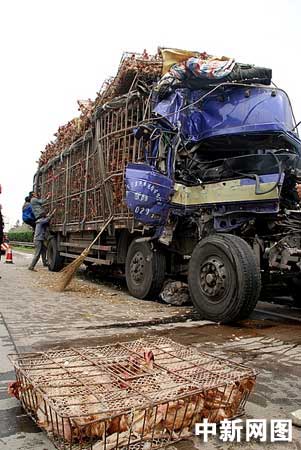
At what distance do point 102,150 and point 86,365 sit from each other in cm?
591

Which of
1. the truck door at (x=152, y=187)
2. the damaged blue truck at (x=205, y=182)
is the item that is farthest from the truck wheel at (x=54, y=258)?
the truck door at (x=152, y=187)

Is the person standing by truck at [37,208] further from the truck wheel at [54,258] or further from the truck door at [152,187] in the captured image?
the truck door at [152,187]

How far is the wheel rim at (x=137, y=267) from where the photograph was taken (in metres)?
7.03

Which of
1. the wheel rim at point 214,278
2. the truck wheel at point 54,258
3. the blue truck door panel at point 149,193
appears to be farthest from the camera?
the truck wheel at point 54,258

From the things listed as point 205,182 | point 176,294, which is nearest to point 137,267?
point 176,294

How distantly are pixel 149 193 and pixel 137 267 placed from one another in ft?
5.34

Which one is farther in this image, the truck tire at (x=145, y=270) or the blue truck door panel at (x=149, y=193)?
the truck tire at (x=145, y=270)

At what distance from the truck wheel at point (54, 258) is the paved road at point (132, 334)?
4.29m

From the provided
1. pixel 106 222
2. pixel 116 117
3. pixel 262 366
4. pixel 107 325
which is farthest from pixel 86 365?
pixel 116 117

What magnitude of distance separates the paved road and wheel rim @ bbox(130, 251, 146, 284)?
37 centimetres

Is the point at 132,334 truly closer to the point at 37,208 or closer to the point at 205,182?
the point at 205,182

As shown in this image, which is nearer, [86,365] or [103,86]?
[86,365]

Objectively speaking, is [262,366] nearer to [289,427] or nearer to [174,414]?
[289,427]

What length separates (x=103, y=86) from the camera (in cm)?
841
